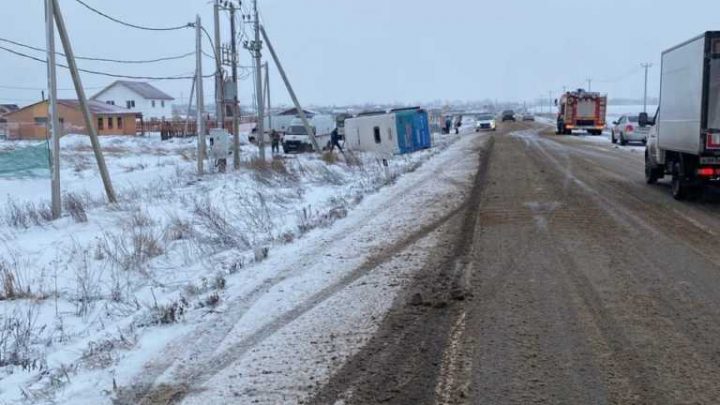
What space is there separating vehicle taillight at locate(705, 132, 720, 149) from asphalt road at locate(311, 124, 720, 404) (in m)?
1.91

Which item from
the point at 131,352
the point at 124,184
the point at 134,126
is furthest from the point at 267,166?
the point at 134,126

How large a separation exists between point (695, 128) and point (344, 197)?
7.49 meters

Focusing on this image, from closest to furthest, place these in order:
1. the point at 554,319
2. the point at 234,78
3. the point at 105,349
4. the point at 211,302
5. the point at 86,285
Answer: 1. the point at 105,349
2. the point at 554,319
3. the point at 211,302
4. the point at 86,285
5. the point at 234,78

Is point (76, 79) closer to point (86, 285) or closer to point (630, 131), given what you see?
point (86, 285)

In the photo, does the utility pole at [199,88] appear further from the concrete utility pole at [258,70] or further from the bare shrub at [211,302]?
the bare shrub at [211,302]

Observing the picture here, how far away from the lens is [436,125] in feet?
226

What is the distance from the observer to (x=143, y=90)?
4380 inches

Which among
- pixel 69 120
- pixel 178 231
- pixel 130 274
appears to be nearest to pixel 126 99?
pixel 69 120

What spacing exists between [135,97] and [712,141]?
105428mm

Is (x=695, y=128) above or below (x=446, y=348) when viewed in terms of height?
above

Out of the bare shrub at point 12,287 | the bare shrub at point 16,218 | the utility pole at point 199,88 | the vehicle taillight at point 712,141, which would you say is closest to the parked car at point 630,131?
the utility pole at point 199,88

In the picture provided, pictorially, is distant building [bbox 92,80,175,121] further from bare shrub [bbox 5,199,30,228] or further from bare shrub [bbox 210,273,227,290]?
bare shrub [bbox 210,273,227,290]

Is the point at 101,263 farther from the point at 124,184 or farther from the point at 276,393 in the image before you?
the point at 124,184

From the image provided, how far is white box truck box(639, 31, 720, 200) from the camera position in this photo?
45.3 ft
